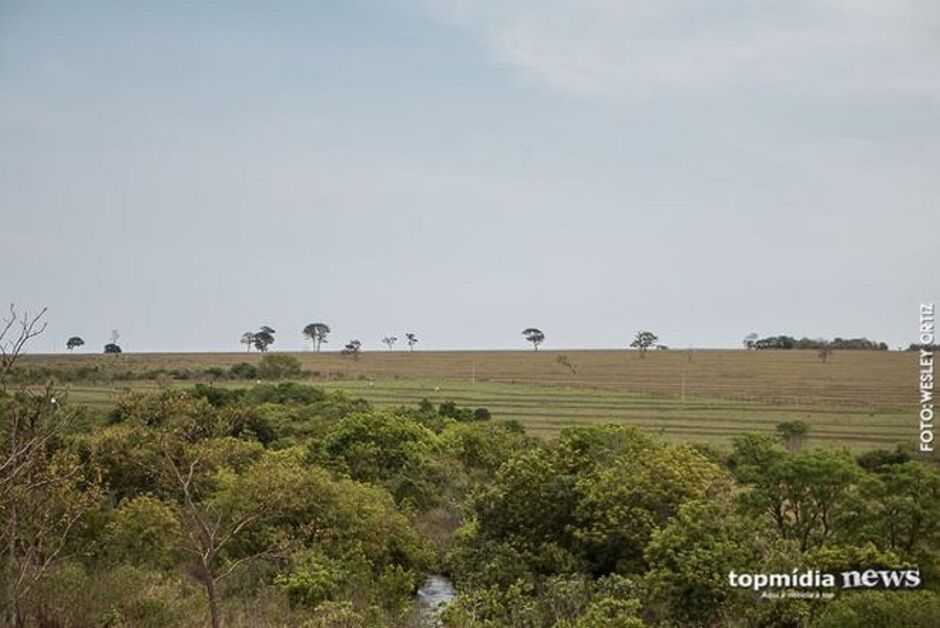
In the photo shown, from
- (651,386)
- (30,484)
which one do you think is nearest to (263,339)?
(651,386)

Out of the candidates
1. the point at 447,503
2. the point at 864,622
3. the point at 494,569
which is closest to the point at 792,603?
the point at 864,622

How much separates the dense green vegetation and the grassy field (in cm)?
2326

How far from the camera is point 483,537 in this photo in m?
31.2

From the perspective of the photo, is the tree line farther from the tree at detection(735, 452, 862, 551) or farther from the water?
the water

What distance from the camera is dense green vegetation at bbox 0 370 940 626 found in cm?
2031

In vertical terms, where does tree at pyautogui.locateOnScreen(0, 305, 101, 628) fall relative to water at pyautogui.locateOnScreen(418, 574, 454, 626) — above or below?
above

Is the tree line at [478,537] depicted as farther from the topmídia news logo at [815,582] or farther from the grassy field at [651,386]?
the grassy field at [651,386]

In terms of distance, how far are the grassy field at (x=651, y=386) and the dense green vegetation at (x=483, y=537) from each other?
2326cm

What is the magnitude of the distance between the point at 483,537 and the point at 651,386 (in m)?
69.5

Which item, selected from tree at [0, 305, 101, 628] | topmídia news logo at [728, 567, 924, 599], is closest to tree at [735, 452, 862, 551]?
topmídia news logo at [728, 567, 924, 599]

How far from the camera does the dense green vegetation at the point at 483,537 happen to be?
20312 mm

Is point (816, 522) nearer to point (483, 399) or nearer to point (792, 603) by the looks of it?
point (792, 603)

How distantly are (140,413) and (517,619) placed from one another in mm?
27471

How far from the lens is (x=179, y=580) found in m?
25.1
